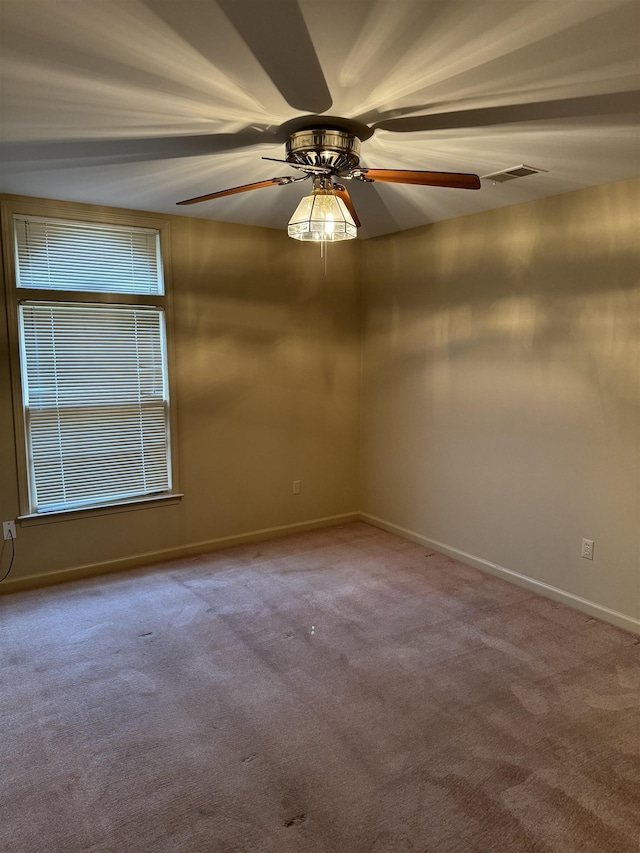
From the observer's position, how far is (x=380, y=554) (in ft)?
14.2

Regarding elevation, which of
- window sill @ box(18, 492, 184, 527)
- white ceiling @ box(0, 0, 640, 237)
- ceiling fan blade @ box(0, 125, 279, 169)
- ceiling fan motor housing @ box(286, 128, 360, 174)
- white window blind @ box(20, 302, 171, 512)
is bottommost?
window sill @ box(18, 492, 184, 527)

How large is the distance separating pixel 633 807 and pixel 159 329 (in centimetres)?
367

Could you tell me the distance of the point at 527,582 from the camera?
3689 mm

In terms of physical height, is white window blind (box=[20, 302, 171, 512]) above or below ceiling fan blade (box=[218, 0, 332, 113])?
below

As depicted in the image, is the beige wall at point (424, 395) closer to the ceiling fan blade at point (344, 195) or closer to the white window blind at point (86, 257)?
the white window blind at point (86, 257)

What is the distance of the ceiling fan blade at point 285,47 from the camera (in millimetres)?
1538

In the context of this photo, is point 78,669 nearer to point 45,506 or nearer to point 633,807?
point 45,506

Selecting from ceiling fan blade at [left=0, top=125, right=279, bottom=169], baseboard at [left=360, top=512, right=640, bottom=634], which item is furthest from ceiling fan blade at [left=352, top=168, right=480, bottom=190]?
baseboard at [left=360, top=512, right=640, bottom=634]

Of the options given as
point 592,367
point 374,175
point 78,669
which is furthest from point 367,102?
point 78,669

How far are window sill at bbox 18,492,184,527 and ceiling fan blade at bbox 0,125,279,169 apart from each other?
7.03 feet

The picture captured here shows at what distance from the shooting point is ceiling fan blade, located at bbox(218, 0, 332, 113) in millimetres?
1538

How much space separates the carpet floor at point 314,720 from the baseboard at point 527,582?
0.23 feet

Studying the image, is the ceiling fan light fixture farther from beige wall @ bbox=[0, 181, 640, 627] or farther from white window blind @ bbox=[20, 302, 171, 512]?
white window blind @ bbox=[20, 302, 171, 512]

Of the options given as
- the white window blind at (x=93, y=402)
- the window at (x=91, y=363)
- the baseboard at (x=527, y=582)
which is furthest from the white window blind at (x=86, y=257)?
the baseboard at (x=527, y=582)
